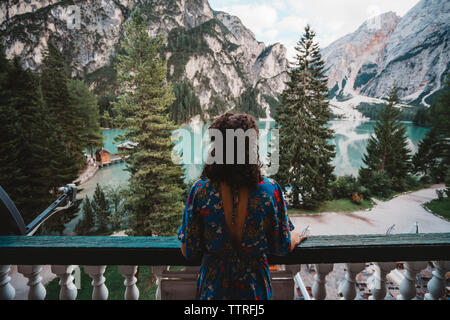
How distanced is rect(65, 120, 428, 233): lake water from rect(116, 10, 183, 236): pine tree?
1271 mm

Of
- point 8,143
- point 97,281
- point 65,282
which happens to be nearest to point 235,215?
point 97,281

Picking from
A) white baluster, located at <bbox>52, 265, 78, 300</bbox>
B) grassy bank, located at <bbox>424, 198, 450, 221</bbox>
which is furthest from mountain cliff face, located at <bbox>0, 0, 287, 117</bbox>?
white baluster, located at <bbox>52, 265, 78, 300</bbox>

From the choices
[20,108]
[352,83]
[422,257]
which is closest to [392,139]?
[422,257]

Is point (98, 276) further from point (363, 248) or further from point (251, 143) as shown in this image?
point (363, 248)

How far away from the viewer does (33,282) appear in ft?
4.17

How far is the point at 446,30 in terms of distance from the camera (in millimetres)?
43688

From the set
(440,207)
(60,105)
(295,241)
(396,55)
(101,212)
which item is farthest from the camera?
(396,55)

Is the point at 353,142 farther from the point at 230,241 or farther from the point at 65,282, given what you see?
the point at 65,282

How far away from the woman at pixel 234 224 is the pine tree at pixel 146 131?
28.6 ft

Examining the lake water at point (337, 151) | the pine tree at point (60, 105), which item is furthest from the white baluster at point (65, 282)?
the pine tree at point (60, 105)

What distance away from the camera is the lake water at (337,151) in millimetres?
22013

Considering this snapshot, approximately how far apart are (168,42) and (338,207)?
44.6 m

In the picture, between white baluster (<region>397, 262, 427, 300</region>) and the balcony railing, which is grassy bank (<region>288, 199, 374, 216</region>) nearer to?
white baluster (<region>397, 262, 427, 300</region>)

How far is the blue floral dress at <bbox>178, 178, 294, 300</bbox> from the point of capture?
3.24ft
